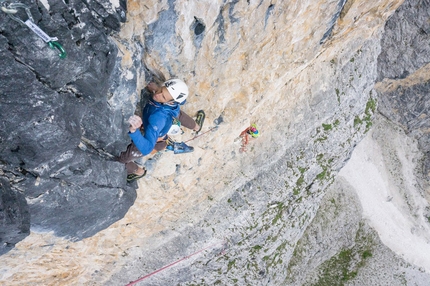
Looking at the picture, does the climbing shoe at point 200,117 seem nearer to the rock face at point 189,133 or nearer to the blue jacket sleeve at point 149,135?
the rock face at point 189,133

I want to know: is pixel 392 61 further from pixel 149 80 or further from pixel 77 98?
pixel 77 98

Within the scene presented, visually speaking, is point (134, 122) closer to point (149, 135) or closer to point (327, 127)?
point (149, 135)

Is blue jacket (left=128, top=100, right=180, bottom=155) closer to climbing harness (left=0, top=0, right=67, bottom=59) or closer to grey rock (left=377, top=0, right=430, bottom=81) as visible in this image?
climbing harness (left=0, top=0, right=67, bottom=59)

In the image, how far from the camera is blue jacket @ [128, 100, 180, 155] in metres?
9.15

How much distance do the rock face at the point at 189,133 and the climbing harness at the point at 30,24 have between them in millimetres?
132

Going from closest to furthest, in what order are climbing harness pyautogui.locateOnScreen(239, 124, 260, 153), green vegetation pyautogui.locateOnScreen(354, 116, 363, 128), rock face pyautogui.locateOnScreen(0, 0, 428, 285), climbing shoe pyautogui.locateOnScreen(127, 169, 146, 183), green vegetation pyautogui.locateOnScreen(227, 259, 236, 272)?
rock face pyautogui.locateOnScreen(0, 0, 428, 285) → climbing shoe pyautogui.locateOnScreen(127, 169, 146, 183) → climbing harness pyautogui.locateOnScreen(239, 124, 260, 153) → green vegetation pyautogui.locateOnScreen(227, 259, 236, 272) → green vegetation pyautogui.locateOnScreen(354, 116, 363, 128)

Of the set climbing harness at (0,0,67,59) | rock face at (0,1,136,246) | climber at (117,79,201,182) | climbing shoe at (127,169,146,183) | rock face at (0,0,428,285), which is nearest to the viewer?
climbing harness at (0,0,67,59)

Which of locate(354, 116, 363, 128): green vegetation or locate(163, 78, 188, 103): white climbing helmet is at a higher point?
locate(354, 116, 363, 128): green vegetation

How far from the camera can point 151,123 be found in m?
9.21

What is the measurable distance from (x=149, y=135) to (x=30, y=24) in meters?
4.45

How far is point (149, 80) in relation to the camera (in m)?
9.63

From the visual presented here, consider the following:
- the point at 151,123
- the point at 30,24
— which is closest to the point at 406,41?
the point at 151,123

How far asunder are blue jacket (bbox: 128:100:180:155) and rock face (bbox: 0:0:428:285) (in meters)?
0.54

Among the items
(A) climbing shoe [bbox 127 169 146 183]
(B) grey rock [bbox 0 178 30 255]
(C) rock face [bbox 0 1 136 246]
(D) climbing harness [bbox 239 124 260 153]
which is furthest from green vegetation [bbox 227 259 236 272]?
(B) grey rock [bbox 0 178 30 255]
